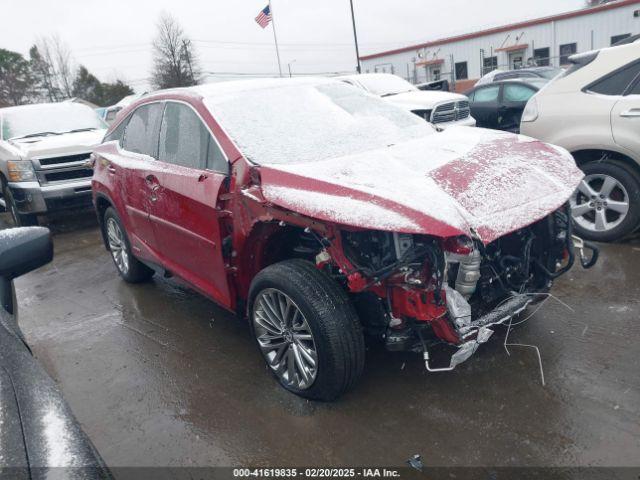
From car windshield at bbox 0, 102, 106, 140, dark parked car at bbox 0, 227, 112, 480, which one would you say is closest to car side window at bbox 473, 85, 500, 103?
car windshield at bbox 0, 102, 106, 140

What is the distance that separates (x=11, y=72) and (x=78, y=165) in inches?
1899

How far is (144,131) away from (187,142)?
87 centimetres

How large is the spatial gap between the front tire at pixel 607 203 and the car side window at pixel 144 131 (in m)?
3.78

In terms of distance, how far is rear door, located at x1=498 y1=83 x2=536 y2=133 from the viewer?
10.4m

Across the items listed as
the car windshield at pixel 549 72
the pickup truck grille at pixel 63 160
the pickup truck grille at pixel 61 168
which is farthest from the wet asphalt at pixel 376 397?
the car windshield at pixel 549 72

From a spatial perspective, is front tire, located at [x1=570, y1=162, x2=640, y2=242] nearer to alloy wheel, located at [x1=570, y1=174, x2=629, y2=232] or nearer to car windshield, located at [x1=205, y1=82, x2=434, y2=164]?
alloy wheel, located at [x1=570, y1=174, x2=629, y2=232]

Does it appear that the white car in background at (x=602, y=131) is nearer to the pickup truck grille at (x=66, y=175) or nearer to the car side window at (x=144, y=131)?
the car side window at (x=144, y=131)

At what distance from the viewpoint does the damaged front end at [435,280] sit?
8.32 ft

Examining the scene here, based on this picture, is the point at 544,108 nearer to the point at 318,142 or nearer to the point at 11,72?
the point at 318,142

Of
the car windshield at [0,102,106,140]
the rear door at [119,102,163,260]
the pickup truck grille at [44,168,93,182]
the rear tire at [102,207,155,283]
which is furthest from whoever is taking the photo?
the car windshield at [0,102,106,140]

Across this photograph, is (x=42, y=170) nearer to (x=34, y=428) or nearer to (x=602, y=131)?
(x=34, y=428)

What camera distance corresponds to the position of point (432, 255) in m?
2.52

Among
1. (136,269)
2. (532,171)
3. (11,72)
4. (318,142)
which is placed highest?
(11,72)

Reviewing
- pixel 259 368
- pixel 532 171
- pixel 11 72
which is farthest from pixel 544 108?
pixel 11 72
